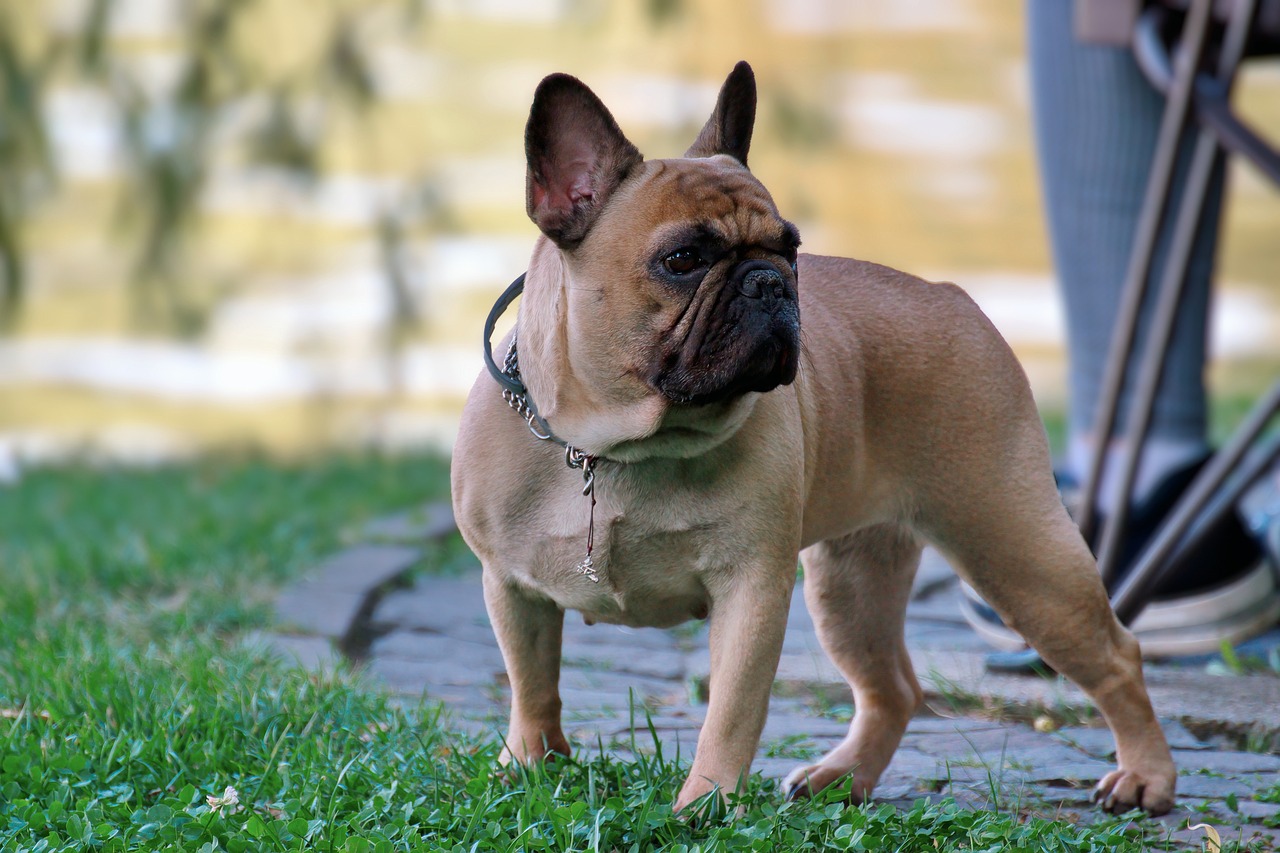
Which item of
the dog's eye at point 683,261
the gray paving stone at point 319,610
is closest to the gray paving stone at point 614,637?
the gray paving stone at point 319,610

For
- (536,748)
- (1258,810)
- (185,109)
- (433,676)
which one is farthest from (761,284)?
(185,109)

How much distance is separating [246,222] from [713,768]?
18.9 ft

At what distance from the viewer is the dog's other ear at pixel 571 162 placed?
210 cm

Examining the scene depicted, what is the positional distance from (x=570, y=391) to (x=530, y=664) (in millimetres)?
490

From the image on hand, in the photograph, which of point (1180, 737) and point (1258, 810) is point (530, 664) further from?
point (1180, 737)

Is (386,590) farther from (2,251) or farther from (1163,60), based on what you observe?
(2,251)

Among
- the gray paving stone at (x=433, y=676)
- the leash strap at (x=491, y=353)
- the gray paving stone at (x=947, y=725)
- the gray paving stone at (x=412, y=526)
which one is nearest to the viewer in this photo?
the leash strap at (x=491, y=353)

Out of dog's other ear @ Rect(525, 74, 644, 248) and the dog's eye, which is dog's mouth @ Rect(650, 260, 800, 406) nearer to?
the dog's eye

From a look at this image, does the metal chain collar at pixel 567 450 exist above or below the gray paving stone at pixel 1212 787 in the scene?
above

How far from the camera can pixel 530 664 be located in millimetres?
2350

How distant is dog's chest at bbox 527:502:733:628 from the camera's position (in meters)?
2.12

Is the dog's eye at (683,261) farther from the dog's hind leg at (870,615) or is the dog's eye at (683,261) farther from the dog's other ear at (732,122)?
the dog's hind leg at (870,615)

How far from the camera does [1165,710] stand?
2.89 metres

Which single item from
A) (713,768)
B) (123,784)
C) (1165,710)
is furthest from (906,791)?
(123,784)
